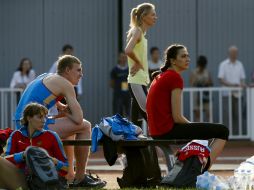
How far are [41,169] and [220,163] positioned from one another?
662cm

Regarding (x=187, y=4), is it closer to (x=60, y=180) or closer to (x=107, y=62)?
(x=107, y=62)

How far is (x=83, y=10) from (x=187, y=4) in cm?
223

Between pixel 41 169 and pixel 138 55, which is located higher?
pixel 138 55

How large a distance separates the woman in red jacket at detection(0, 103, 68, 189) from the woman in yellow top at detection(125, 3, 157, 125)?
2.38 m

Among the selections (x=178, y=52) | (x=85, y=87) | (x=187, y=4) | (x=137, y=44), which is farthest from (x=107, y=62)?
(x=178, y=52)

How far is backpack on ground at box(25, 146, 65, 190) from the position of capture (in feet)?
33.6

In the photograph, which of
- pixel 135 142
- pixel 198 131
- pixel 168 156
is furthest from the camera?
pixel 168 156

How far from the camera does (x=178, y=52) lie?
11773mm

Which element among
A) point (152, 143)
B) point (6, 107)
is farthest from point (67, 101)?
point (6, 107)

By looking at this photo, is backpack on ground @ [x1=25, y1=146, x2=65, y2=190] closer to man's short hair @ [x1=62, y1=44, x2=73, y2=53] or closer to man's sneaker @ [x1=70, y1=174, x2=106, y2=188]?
man's sneaker @ [x1=70, y1=174, x2=106, y2=188]

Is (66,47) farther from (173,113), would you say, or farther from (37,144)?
(37,144)

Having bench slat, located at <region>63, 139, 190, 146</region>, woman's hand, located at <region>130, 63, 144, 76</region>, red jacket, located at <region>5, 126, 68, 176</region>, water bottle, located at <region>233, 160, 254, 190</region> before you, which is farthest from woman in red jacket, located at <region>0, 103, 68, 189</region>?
woman's hand, located at <region>130, 63, 144, 76</region>

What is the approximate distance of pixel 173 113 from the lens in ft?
37.8

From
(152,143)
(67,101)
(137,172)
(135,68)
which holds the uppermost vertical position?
(135,68)
